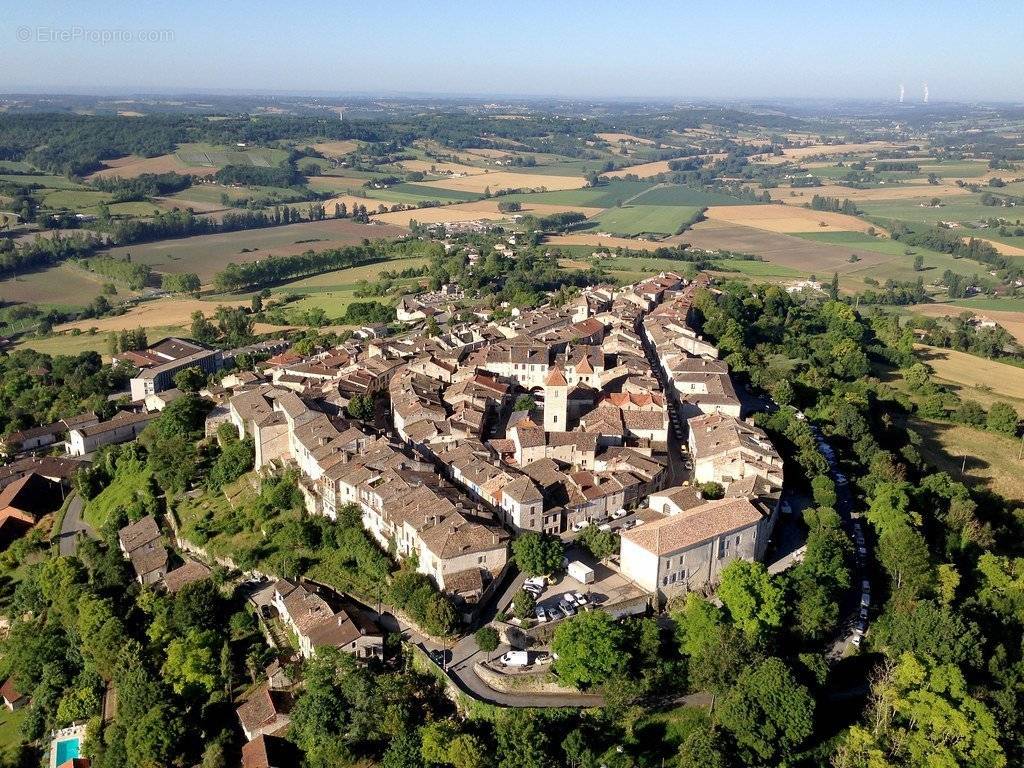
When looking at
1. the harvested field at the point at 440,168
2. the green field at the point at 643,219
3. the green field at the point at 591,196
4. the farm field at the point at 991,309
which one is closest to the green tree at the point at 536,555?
the farm field at the point at 991,309

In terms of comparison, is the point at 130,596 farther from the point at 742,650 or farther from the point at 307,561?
the point at 742,650

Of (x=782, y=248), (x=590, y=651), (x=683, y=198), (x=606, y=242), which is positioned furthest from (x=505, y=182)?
(x=590, y=651)

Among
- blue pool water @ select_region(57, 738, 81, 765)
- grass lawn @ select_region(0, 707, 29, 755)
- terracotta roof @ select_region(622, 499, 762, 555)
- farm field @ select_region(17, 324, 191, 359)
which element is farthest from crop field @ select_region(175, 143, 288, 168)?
terracotta roof @ select_region(622, 499, 762, 555)

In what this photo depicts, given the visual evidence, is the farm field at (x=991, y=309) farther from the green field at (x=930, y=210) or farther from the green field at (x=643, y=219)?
the green field at (x=930, y=210)

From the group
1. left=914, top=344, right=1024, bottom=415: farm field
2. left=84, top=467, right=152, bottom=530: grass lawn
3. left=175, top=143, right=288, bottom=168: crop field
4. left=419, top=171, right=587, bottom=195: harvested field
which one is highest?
left=175, top=143, right=288, bottom=168: crop field

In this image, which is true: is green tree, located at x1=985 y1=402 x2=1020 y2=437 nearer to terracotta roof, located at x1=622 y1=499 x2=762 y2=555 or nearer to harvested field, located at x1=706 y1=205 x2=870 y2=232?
terracotta roof, located at x1=622 y1=499 x2=762 y2=555

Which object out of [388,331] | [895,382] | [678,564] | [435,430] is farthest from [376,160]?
[678,564]
